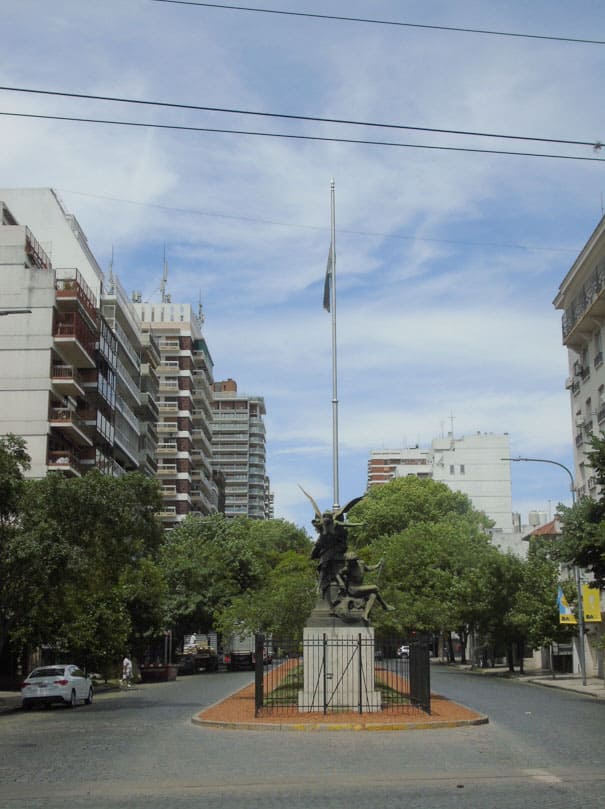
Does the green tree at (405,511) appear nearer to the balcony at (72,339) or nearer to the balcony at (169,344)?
the balcony at (169,344)

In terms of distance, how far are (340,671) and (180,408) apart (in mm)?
81379

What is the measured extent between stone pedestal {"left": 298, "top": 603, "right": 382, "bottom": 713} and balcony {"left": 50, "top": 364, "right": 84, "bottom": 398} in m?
37.3

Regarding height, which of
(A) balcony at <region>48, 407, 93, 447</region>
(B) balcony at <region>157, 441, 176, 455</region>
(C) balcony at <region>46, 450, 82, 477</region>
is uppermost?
(B) balcony at <region>157, 441, 176, 455</region>

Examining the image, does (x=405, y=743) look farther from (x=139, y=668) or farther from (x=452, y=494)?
(x=452, y=494)

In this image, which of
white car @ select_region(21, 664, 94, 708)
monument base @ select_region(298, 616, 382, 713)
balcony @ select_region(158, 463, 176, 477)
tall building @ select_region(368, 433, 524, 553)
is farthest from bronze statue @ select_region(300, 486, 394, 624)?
tall building @ select_region(368, 433, 524, 553)

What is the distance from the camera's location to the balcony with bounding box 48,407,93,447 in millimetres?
59375

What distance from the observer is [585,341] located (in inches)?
2044

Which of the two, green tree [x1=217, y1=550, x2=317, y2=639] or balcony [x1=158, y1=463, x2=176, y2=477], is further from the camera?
balcony [x1=158, y1=463, x2=176, y2=477]

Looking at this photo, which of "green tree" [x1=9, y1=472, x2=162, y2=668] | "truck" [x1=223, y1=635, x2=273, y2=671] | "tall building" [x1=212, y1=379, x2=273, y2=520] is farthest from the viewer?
"tall building" [x1=212, y1=379, x2=273, y2=520]

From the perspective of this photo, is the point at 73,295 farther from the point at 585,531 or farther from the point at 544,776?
the point at 544,776

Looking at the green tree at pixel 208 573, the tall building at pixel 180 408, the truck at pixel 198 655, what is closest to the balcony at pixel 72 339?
the green tree at pixel 208 573

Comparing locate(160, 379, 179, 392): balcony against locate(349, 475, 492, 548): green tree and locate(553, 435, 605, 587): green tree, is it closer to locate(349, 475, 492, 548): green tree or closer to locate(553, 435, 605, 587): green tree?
locate(349, 475, 492, 548): green tree

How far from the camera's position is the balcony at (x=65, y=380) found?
5994cm

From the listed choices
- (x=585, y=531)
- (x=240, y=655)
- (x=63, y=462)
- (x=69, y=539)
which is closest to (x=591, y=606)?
(x=585, y=531)
